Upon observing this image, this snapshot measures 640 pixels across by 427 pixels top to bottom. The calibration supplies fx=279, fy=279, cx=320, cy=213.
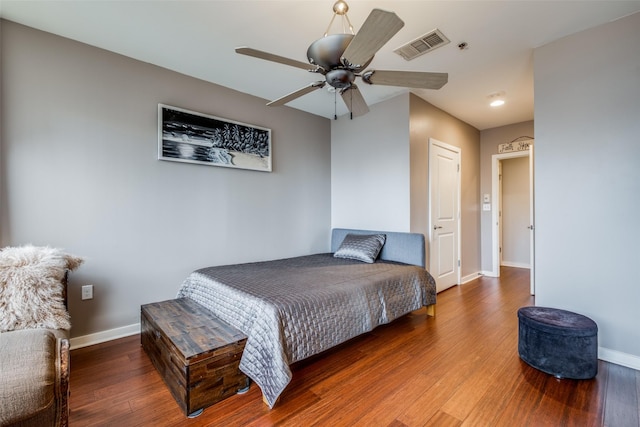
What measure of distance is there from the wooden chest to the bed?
3.4 inches

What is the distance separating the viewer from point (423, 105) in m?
3.54

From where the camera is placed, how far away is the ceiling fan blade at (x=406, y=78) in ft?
5.47

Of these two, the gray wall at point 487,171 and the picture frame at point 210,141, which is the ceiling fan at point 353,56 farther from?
the gray wall at point 487,171

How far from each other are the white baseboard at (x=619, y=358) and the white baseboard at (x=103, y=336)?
390 cm

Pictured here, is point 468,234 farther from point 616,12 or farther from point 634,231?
point 616,12

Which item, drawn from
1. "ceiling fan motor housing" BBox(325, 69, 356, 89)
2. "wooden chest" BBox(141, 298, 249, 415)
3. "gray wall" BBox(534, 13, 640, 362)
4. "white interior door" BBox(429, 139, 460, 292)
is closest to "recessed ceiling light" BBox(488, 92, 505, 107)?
"white interior door" BBox(429, 139, 460, 292)

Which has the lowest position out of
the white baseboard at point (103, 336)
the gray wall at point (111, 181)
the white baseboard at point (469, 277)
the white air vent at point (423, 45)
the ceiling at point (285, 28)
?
the white baseboard at point (103, 336)

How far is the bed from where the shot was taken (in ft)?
5.47

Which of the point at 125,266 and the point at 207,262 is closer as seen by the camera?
the point at 125,266

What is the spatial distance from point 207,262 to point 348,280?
1.62 meters

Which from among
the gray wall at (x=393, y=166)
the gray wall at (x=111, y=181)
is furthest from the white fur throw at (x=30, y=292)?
the gray wall at (x=393, y=166)

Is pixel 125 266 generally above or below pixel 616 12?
below

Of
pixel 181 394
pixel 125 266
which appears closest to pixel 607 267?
pixel 181 394

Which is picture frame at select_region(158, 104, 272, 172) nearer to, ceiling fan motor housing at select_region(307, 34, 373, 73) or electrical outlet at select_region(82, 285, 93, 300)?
electrical outlet at select_region(82, 285, 93, 300)
